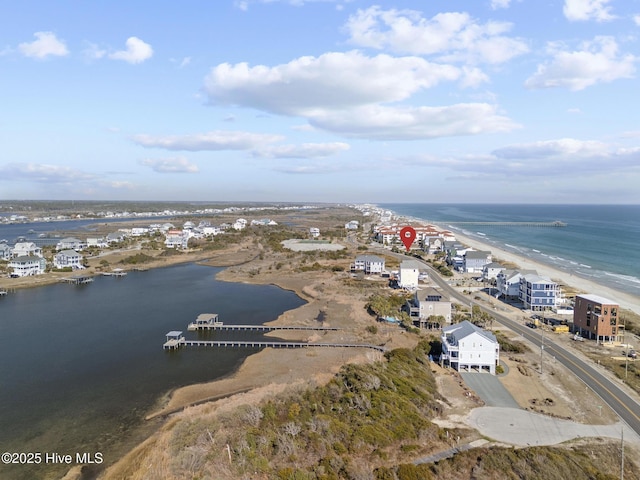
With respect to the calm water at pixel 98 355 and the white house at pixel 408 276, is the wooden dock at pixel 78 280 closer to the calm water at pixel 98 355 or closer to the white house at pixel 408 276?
the calm water at pixel 98 355

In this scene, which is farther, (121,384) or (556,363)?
(556,363)

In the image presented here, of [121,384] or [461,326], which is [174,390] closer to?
[121,384]

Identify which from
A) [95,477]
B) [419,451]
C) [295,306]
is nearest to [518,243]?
[295,306]

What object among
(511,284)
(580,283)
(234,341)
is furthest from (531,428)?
(580,283)

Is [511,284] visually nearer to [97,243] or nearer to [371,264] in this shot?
[371,264]

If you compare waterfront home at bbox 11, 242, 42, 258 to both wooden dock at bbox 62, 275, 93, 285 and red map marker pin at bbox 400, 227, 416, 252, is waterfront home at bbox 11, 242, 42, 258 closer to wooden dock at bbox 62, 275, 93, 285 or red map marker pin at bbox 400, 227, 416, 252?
wooden dock at bbox 62, 275, 93, 285

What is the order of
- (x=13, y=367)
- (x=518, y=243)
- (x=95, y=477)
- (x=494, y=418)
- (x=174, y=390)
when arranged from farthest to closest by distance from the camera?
(x=518, y=243)
(x=13, y=367)
(x=174, y=390)
(x=494, y=418)
(x=95, y=477)

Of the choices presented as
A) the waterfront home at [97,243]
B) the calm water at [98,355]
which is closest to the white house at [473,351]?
the calm water at [98,355]

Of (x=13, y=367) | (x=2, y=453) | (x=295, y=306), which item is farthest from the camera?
(x=295, y=306)
